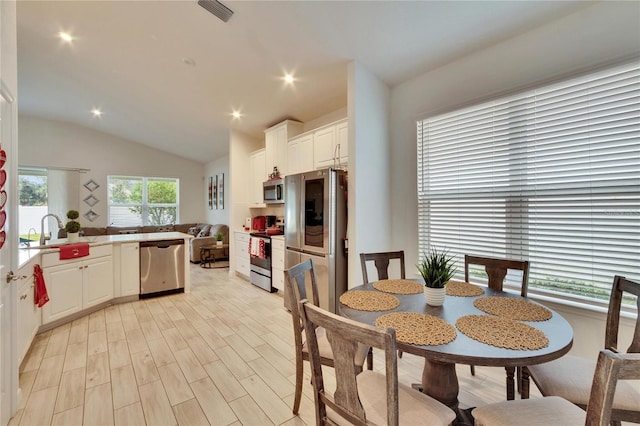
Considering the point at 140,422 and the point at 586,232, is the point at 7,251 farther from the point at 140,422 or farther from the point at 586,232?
the point at 586,232

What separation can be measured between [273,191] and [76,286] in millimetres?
2839

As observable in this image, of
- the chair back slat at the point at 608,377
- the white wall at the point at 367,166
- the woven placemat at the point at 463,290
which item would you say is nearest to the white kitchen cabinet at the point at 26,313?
the white wall at the point at 367,166

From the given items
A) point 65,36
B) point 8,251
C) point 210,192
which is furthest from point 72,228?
point 210,192

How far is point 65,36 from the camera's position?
3328 millimetres

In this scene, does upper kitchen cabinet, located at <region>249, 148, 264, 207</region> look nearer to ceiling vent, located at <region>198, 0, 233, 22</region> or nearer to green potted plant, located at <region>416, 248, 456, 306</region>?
ceiling vent, located at <region>198, 0, 233, 22</region>

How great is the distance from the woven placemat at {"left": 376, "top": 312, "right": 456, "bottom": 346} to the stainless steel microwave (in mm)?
3344

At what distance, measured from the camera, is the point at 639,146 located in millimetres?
1818

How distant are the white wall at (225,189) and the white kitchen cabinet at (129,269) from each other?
332 cm

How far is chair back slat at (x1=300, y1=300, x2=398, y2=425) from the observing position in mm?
874

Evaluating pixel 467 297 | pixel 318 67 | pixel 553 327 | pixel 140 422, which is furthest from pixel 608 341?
pixel 318 67

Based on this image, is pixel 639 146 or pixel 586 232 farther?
pixel 586 232

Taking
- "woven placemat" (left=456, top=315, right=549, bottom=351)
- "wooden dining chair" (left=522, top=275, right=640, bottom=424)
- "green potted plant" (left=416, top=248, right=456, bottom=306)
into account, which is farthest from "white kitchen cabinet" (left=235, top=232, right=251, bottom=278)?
"wooden dining chair" (left=522, top=275, right=640, bottom=424)

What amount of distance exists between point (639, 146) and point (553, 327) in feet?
4.98

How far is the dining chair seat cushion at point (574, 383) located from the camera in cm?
121
